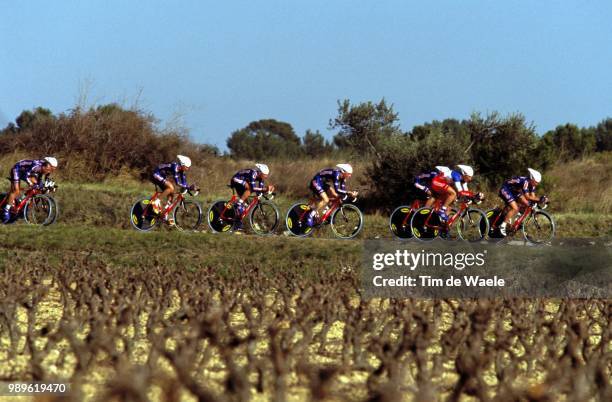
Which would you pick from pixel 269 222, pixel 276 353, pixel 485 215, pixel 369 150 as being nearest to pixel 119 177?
pixel 369 150

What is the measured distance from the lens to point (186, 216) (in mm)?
18938

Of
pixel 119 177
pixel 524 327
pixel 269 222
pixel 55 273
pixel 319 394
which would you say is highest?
pixel 119 177

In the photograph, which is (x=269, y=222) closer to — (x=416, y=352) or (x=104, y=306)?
(x=104, y=306)

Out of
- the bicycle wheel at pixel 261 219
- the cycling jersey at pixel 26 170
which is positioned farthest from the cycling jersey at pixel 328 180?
the cycling jersey at pixel 26 170

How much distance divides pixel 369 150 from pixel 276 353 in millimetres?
25447

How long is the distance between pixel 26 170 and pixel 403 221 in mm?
7088

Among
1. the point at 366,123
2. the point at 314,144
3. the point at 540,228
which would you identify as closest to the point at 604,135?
the point at 314,144

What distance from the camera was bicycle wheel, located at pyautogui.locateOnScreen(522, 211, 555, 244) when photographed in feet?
56.3

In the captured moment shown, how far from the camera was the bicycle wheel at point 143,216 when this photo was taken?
17875 millimetres

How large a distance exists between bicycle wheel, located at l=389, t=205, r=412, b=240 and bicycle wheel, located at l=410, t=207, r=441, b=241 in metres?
0.13

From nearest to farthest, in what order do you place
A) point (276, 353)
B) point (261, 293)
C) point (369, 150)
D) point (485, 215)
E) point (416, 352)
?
point (276, 353) → point (416, 352) → point (261, 293) → point (485, 215) → point (369, 150)

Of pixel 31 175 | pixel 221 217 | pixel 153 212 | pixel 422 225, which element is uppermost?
pixel 31 175

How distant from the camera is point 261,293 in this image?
8625 millimetres

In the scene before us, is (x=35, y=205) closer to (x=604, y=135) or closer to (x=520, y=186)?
(x=520, y=186)
